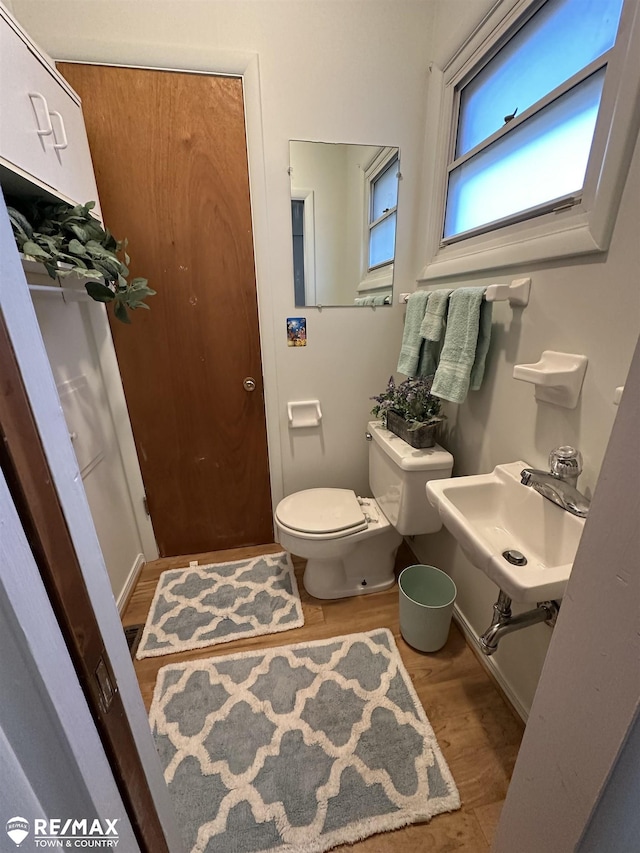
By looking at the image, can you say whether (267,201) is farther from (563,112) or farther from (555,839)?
(555,839)

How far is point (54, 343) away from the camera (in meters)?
1.21

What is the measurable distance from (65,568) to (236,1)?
1894mm

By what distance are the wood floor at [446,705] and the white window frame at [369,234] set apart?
4.79 feet

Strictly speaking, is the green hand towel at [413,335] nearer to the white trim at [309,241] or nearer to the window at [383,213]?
the window at [383,213]

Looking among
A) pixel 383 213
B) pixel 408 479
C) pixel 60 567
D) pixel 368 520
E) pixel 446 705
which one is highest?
pixel 383 213

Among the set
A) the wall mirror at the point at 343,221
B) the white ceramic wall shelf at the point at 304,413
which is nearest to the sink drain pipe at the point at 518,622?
the white ceramic wall shelf at the point at 304,413

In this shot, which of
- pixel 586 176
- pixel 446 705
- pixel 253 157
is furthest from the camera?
pixel 253 157

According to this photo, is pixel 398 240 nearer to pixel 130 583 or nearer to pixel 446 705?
pixel 446 705

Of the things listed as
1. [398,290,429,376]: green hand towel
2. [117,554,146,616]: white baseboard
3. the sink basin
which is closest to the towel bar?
[398,290,429,376]: green hand towel

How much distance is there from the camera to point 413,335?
1.49 m

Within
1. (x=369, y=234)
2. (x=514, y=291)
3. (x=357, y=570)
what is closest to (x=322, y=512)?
(x=357, y=570)

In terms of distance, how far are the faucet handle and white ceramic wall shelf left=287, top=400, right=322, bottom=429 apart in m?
1.09

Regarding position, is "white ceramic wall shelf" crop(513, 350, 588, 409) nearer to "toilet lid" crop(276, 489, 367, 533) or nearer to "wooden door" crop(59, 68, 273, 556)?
"toilet lid" crop(276, 489, 367, 533)

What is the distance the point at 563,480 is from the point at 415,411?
64cm
